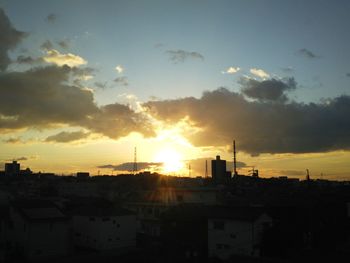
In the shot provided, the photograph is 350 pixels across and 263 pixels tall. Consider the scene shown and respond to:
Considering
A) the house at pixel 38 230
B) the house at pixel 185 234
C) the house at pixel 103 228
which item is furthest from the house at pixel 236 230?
the house at pixel 38 230

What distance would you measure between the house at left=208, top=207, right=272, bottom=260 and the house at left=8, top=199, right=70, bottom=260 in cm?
1440

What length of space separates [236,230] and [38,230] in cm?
1832

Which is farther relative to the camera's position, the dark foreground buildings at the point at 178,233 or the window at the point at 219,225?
the window at the point at 219,225

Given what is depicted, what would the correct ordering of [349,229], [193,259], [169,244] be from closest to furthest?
[193,259]
[169,244]
[349,229]

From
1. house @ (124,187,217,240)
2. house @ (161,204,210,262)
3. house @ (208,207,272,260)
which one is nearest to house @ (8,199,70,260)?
house @ (161,204,210,262)

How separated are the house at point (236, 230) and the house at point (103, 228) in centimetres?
991

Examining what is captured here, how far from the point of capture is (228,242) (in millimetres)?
33344

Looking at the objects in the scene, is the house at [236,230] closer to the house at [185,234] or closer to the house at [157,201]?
the house at [185,234]

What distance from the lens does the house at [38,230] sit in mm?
33656

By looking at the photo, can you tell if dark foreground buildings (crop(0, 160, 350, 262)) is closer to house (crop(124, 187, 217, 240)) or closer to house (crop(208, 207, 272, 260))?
house (crop(208, 207, 272, 260))

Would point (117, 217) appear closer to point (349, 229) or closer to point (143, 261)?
point (143, 261)

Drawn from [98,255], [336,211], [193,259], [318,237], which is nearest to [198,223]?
[193,259]

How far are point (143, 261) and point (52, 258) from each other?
28.3 ft

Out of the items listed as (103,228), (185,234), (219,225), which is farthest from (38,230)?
(219,225)
